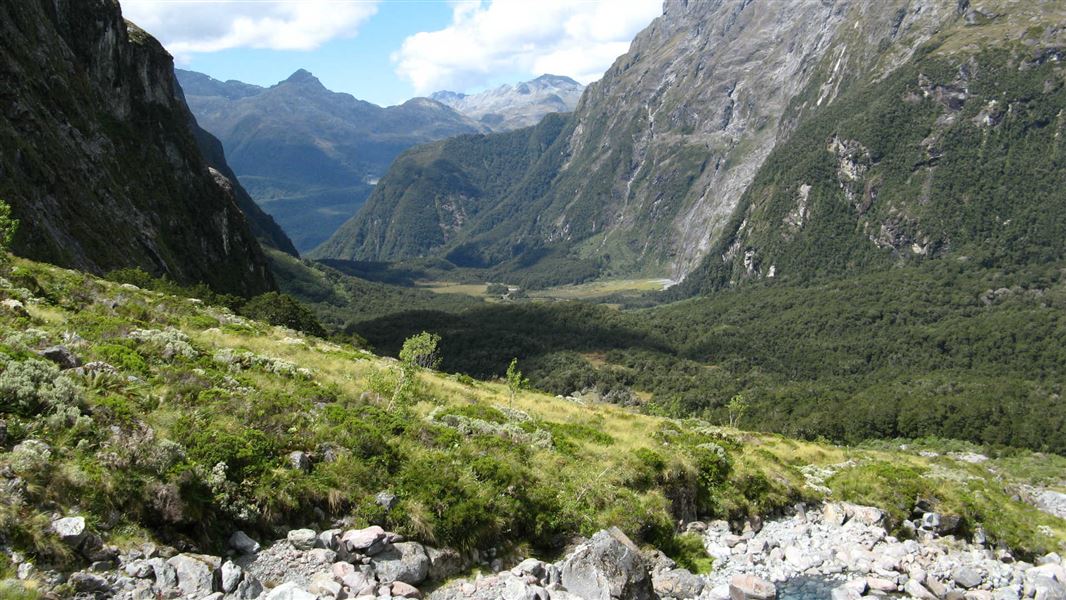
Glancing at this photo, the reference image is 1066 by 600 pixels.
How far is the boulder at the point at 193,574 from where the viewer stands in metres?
14.9

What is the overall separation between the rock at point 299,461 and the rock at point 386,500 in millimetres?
2447

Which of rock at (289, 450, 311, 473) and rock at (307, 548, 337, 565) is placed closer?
rock at (307, 548, 337, 565)

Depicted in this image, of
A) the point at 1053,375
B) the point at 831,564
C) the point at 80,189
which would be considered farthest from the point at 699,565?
the point at 1053,375

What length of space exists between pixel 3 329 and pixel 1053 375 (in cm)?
24691

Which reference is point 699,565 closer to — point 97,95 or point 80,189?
point 80,189

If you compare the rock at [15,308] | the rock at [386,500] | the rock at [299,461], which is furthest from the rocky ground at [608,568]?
the rock at [15,308]

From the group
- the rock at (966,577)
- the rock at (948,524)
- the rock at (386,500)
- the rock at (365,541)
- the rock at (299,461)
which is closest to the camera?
the rock at (365,541)

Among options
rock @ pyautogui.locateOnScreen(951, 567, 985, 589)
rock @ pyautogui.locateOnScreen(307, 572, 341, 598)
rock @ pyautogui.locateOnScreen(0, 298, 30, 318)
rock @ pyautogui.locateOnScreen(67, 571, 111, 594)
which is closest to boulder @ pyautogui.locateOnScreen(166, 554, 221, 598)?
rock @ pyautogui.locateOnScreen(67, 571, 111, 594)

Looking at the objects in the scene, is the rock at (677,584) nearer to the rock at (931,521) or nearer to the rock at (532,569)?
the rock at (532,569)

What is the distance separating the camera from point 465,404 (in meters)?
34.3

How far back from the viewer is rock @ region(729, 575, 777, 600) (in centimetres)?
2198

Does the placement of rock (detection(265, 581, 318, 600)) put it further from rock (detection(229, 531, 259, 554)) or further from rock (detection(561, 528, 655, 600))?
rock (detection(561, 528, 655, 600))

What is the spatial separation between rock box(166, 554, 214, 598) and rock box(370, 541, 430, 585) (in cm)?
424

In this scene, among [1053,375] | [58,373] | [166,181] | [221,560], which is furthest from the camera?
[1053,375]
